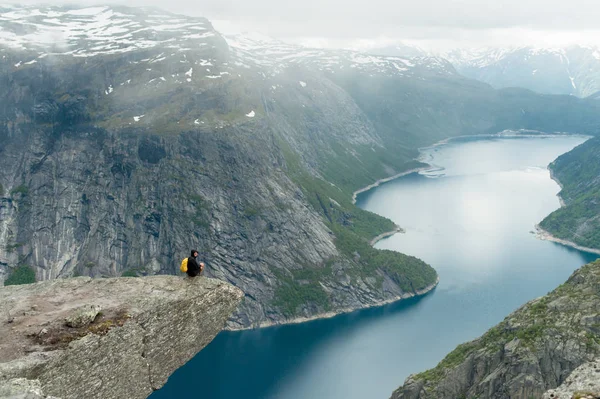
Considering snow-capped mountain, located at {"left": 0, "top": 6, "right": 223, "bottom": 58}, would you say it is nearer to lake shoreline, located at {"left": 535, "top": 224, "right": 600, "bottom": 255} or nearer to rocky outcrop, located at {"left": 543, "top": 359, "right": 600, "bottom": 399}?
lake shoreline, located at {"left": 535, "top": 224, "right": 600, "bottom": 255}

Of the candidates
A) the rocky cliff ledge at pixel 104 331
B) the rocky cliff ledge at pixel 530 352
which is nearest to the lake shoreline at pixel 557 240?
the rocky cliff ledge at pixel 530 352

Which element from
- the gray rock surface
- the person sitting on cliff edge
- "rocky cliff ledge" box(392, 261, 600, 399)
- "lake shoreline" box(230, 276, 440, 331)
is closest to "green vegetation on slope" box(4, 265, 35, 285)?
"lake shoreline" box(230, 276, 440, 331)

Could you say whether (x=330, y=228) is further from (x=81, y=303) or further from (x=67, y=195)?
(x=81, y=303)

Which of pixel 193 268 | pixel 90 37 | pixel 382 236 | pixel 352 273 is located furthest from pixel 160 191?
pixel 193 268

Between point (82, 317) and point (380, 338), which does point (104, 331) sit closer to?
point (82, 317)

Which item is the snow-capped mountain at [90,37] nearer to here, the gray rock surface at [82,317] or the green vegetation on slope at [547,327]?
the green vegetation on slope at [547,327]

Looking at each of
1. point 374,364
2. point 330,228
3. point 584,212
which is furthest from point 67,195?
point 584,212
